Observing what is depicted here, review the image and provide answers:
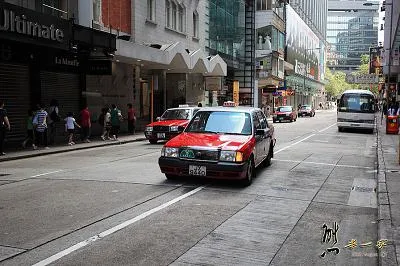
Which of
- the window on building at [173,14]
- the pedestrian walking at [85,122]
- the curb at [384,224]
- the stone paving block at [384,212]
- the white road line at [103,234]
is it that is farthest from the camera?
the window on building at [173,14]

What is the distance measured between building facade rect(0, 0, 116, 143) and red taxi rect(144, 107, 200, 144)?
4070mm

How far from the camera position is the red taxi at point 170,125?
19.8 metres

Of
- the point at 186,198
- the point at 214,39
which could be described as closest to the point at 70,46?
the point at 186,198

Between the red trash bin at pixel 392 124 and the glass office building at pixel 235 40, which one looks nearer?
the red trash bin at pixel 392 124

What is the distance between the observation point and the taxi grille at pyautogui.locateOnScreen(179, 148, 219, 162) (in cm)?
945

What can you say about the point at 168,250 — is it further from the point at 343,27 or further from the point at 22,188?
the point at 343,27

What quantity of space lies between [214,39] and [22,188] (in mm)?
39873

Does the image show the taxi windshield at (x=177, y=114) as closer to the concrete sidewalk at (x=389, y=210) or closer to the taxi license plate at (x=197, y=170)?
the concrete sidewalk at (x=389, y=210)

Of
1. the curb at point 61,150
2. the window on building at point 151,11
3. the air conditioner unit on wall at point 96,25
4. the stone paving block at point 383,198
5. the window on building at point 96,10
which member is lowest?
the stone paving block at point 383,198

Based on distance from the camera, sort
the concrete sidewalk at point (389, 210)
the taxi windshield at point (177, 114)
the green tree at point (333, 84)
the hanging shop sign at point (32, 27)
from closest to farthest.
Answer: the concrete sidewalk at point (389, 210), the hanging shop sign at point (32, 27), the taxi windshield at point (177, 114), the green tree at point (333, 84)

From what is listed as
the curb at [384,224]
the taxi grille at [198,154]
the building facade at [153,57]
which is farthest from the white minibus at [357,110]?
the taxi grille at [198,154]

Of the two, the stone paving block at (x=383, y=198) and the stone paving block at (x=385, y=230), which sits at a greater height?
the stone paving block at (x=383, y=198)

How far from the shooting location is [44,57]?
67.5ft

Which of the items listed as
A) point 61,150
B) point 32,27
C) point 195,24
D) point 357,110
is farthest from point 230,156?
point 195,24
